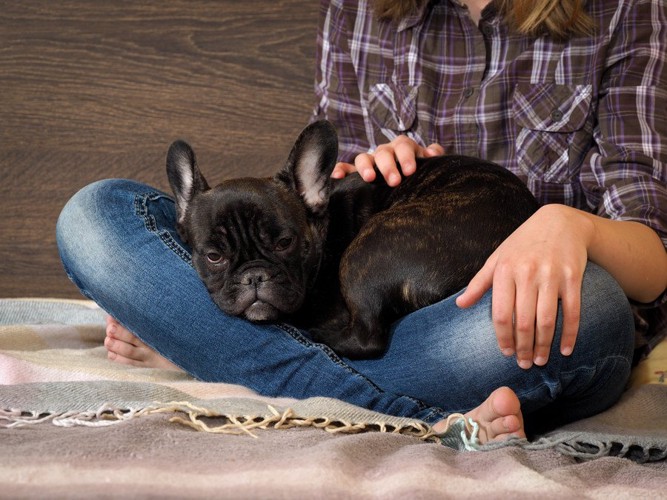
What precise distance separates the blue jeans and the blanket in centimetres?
6

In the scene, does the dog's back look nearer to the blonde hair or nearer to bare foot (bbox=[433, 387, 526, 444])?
bare foot (bbox=[433, 387, 526, 444])

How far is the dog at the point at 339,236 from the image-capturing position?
3.75 ft

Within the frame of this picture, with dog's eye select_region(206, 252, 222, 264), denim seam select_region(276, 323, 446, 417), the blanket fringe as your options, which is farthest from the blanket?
dog's eye select_region(206, 252, 222, 264)

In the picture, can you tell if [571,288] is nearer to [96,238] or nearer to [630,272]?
[630,272]

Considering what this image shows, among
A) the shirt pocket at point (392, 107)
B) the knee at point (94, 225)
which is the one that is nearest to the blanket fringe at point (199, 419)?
the knee at point (94, 225)

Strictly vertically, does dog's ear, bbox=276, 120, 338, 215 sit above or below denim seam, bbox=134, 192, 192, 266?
above

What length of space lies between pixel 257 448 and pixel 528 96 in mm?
998

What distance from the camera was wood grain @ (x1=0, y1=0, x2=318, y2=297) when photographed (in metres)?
2.02

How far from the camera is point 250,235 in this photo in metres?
1.27

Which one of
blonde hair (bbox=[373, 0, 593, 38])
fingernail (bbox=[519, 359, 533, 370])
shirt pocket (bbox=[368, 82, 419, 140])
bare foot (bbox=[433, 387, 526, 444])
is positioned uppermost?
blonde hair (bbox=[373, 0, 593, 38])

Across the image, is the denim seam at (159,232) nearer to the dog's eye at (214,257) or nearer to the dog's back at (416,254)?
the dog's eye at (214,257)

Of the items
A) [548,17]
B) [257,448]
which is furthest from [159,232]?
[548,17]

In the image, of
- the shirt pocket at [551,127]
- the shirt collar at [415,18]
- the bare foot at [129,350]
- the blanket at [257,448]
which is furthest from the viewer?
the shirt collar at [415,18]

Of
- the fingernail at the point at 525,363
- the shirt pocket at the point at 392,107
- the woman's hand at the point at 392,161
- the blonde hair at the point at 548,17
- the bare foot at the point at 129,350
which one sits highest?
the blonde hair at the point at 548,17
